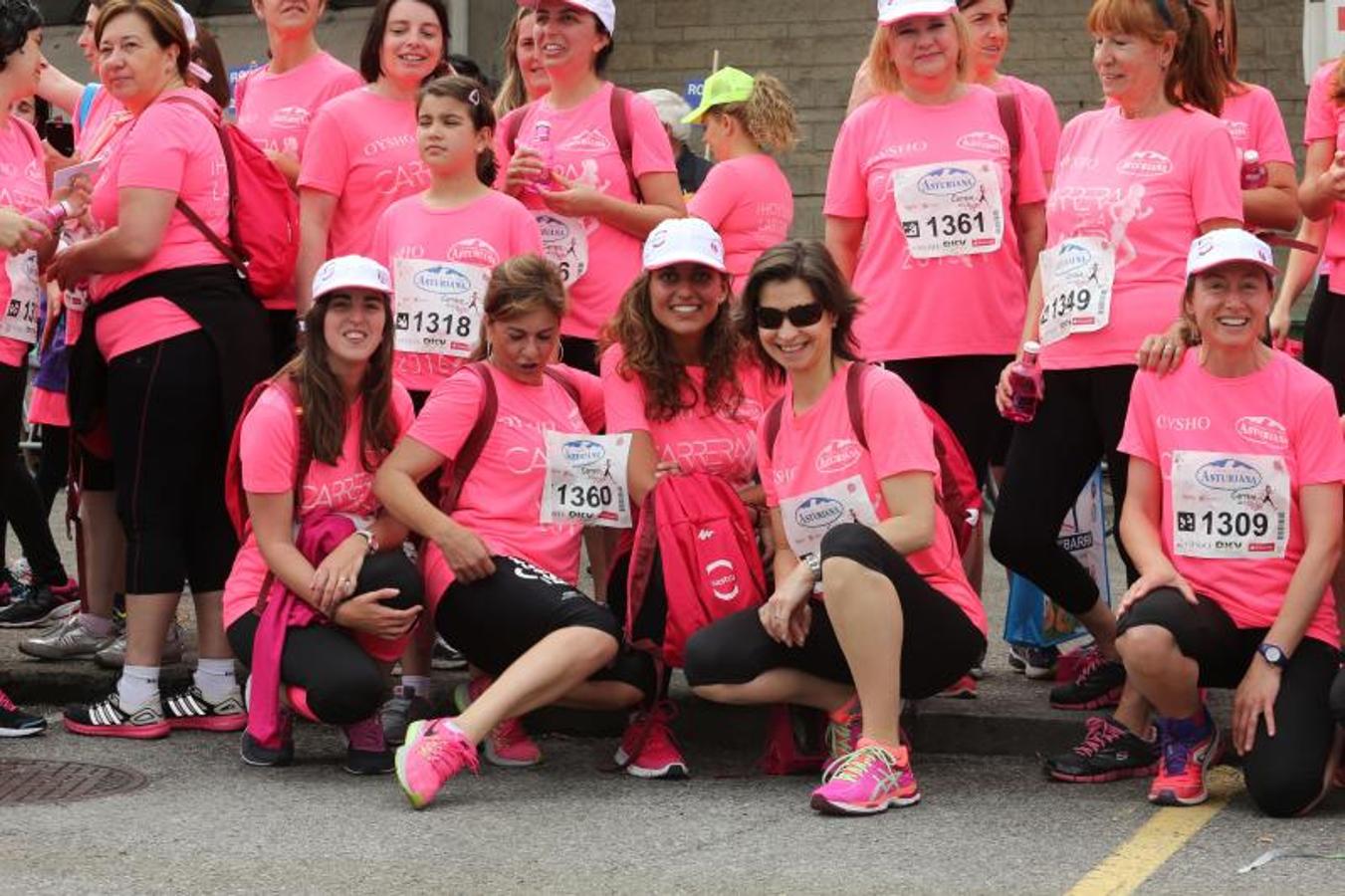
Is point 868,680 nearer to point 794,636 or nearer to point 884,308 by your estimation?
point 794,636

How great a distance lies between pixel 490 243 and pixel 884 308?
3.83ft

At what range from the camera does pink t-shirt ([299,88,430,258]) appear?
6.95 metres

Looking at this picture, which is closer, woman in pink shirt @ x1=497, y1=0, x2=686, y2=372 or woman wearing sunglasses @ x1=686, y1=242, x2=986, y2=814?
woman wearing sunglasses @ x1=686, y1=242, x2=986, y2=814

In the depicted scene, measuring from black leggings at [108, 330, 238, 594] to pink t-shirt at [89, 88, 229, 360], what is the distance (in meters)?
0.07

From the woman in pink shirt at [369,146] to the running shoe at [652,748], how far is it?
1680 mm

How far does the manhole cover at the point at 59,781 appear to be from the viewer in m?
5.89

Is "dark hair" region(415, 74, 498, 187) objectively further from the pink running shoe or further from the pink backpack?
the pink running shoe

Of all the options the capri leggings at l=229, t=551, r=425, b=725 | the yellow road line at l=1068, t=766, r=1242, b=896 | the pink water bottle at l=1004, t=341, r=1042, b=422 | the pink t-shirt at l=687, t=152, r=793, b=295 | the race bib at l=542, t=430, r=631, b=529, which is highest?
the pink t-shirt at l=687, t=152, r=793, b=295

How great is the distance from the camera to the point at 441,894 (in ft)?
16.0

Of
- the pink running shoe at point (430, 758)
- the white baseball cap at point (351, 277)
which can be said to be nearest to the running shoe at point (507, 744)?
the pink running shoe at point (430, 758)

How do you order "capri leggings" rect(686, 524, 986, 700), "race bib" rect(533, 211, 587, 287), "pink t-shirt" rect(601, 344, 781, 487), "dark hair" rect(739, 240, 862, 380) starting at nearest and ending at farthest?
"capri leggings" rect(686, 524, 986, 700), "dark hair" rect(739, 240, 862, 380), "pink t-shirt" rect(601, 344, 781, 487), "race bib" rect(533, 211, 587, 287)

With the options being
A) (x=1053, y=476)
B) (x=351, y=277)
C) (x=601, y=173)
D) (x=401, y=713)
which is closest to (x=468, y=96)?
(x=601, y=173)

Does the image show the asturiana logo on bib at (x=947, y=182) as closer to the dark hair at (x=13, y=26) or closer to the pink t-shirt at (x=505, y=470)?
the pink t-shirt at (x=505, y=470)

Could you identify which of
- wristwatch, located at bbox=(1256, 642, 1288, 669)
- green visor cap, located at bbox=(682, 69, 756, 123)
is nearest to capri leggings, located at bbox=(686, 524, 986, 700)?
wristwatch, located at bbox=(1256, 642, 1288, 669)
